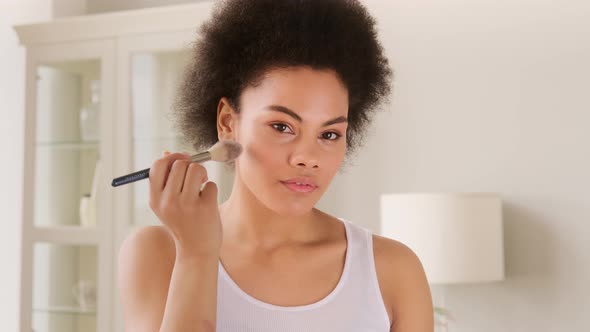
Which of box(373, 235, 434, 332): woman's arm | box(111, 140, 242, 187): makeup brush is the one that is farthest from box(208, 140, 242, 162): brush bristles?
box(373, 235, 434, 332): woman's arm

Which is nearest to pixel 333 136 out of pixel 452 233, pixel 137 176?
pixel 137 176

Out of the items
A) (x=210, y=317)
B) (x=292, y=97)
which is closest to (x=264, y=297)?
(x=210, y=317)

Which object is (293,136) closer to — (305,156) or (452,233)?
(305,156)

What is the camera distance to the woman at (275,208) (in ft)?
3.43

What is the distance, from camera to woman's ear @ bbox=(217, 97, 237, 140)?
4.05 feet

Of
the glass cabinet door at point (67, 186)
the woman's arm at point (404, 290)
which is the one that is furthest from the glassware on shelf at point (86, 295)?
the woman's arm at point (404, 290)

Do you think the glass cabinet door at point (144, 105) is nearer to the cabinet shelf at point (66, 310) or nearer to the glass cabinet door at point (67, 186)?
the glass cabinet door at point (67, 186)

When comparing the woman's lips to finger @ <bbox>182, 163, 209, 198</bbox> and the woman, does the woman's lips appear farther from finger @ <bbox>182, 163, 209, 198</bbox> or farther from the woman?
finger @ <bbox>182, 163, 209, 198</bbox>

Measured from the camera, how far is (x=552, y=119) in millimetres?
2936

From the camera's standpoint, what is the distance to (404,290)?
126 centimetres

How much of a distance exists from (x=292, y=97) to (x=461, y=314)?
83.1 inches

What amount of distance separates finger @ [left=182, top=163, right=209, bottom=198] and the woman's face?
0.16m

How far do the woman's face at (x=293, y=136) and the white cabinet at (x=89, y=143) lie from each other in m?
2.08

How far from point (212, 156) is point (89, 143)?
2633 millimetres
